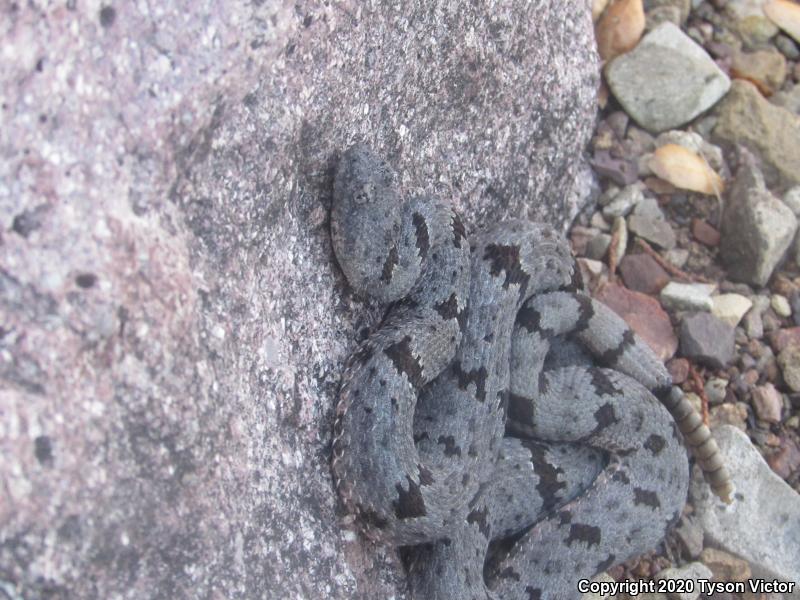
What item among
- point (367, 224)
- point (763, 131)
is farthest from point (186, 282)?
point (763, 131)

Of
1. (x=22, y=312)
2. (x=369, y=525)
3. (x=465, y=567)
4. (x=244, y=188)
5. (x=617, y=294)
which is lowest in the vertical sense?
(x=465, y=567)

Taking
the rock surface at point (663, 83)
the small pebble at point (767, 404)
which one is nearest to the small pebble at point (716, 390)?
the small pebble at point (767, 404)

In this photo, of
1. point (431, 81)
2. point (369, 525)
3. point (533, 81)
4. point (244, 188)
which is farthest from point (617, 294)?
point (244, 188)

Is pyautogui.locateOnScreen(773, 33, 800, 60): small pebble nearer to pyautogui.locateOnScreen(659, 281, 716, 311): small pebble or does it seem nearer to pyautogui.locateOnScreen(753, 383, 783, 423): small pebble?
pyautogui.locateOnScreen(659, 281, 716, 311): small pebble

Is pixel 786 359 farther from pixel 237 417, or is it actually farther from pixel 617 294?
pixel 237 417

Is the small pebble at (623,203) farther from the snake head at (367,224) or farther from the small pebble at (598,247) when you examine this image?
the snake head at (367,224)

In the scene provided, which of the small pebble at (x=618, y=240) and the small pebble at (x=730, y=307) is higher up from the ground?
the small pebble at (x=618, y=240)

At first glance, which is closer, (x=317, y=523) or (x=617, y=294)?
(x=317, y=523)
